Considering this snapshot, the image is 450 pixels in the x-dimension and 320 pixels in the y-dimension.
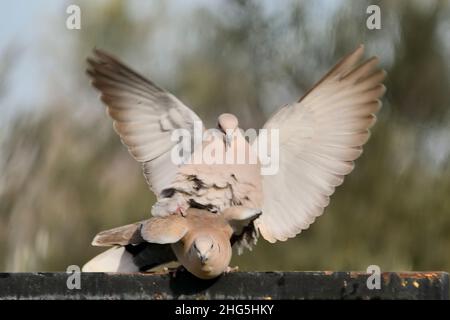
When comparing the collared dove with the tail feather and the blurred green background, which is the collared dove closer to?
the tail feather

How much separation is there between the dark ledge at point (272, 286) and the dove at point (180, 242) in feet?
1.24

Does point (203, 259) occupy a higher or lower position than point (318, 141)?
lower

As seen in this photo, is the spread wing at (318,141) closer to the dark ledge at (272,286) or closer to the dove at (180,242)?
the dove at (180,242)

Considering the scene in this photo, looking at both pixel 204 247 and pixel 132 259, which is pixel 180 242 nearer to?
pixel 204 247

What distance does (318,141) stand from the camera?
5.68m

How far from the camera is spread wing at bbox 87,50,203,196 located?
219 inches

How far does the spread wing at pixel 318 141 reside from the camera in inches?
217

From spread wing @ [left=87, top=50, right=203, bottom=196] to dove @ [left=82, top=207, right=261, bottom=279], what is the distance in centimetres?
49

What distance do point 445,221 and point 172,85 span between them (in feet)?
8.74

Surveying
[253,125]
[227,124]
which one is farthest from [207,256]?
[253,125]

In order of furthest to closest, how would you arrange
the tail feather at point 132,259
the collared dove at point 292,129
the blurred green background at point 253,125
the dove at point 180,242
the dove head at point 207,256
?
the blurred green background at point 253,125 < the collared dove at point 292,129 < the tail feather at point 132,259 < the dove at point 180,242 < the dove head at point 207,256

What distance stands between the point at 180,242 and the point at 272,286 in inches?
31.4

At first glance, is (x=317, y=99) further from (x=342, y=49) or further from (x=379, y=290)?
(x=342, y=49)

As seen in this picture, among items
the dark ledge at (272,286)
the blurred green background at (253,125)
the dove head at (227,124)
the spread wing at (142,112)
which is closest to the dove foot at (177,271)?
the dark ledge at (272,286)
